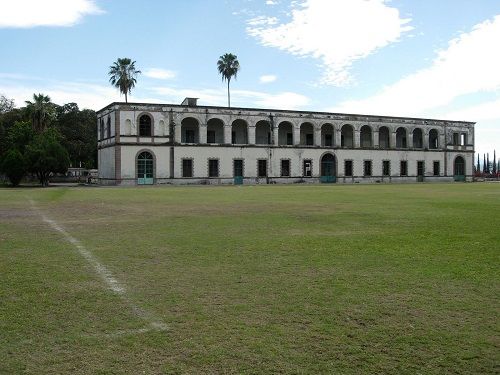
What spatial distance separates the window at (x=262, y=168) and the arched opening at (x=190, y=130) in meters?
7.11

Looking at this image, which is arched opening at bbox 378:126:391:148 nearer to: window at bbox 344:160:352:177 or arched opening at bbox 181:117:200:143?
window at bbox 344:160:352:177

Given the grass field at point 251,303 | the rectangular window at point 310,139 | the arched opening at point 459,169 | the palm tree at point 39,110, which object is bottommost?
the grass field at point 251,303

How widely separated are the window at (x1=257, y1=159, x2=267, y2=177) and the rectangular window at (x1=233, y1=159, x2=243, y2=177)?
191 cm

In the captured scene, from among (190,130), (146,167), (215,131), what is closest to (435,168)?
(215,131)

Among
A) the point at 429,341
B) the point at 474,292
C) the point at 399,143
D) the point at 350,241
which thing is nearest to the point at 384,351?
the point at 429,341

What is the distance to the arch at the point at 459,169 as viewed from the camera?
214ft

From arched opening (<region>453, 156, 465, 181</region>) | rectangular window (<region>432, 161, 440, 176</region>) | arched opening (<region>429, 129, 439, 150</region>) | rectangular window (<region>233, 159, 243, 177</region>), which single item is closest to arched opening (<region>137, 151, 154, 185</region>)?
rectangular window (<region>233, 159, 243, 177</region>)

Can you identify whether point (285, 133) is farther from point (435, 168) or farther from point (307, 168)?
point (435, 168)

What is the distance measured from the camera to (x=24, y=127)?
51.9 m

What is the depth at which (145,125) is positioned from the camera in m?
48.3

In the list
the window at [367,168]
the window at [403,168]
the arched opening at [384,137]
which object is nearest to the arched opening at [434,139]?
the window at [403,168]

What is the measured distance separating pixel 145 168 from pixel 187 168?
418 cm

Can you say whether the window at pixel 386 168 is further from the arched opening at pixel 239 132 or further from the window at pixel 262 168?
the arched opening at pixel 239 132

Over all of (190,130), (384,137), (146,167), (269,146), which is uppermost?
(190,130)
